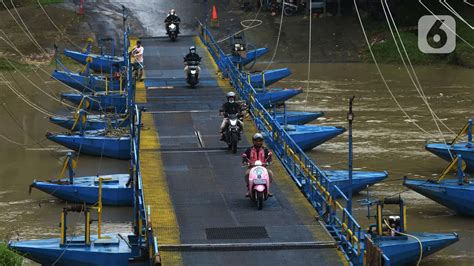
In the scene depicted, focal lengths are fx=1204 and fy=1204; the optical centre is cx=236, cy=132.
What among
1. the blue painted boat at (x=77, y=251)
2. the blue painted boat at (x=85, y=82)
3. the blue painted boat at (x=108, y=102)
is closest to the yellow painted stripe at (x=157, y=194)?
the blue painted boat at (x=77, y=251)

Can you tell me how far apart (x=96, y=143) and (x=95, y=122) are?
110 inches

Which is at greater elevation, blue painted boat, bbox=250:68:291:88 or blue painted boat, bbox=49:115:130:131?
blue painted boat, bbox=250:68:291:88

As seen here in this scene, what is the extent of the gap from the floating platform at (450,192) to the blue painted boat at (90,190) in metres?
7.02

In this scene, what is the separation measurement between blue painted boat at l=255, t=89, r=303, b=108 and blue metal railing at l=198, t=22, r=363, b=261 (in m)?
3.18

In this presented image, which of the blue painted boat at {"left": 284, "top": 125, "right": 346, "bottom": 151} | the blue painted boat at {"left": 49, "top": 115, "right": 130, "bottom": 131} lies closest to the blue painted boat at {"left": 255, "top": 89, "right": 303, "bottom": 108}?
the blue painted boat at {"left": 284, "top": 125, "right": 346, "bottom": 151}

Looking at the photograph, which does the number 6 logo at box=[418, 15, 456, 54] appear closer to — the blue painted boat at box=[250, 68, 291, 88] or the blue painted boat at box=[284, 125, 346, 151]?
the blue painted boat at box=[250, 68, 291, 88]

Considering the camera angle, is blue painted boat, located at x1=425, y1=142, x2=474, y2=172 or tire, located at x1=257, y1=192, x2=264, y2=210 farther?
blue painted boat, located at x1=425, y1=142, x2=474, y2=172

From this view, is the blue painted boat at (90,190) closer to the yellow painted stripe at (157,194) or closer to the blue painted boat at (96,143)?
the yellow painted stripe at (157,194)

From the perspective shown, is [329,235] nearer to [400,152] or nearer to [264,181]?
[264,181]

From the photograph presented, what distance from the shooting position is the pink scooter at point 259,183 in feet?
80.6

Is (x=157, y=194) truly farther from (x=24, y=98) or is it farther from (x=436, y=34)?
(x=436, y=34)

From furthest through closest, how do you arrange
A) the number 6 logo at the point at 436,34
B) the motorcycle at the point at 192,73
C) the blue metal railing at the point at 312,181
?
the number 6 logo at the point at 436,34 → the motorcycle at the point at 192,73 → the blue metal railing at the point at 312,181

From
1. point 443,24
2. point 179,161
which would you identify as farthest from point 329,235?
point 443,24

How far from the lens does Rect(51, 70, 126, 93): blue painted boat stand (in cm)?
4584
